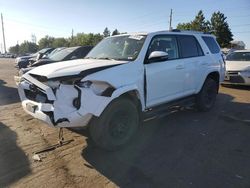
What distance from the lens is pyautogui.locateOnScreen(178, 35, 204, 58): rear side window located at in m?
5.98

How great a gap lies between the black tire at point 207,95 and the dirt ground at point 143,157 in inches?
25.3

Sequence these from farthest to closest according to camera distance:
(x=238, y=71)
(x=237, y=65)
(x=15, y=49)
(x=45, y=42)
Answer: (x=15, y=49) → (x=45, y=42) → (x=237, y=65) → (x=238, y=71)

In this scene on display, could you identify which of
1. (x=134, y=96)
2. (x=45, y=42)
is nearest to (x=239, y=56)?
(x=134, y=96)

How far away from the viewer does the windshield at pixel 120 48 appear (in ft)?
16.2

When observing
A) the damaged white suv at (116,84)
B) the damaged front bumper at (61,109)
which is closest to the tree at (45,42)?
the damaged white suv at (116,84)

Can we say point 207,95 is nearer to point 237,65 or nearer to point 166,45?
point 166,45

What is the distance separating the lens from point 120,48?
5238mm

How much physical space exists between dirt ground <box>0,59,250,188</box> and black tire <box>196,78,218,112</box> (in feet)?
2.11

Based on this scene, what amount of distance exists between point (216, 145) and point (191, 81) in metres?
A: 1.86

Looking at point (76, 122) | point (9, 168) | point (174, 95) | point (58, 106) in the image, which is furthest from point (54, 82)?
point (174, 95)

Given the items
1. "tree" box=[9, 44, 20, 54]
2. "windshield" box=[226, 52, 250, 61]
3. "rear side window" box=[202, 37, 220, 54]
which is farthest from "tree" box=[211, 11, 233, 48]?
"tree" box=[9, 44, 20, 54]

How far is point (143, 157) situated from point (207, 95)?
3.51m

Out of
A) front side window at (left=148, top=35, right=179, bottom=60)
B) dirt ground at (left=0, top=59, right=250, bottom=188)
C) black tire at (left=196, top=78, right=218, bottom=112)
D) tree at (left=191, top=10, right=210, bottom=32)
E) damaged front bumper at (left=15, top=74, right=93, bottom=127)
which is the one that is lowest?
dirt ground at (left=0, top=59, right=250, bottom=188)

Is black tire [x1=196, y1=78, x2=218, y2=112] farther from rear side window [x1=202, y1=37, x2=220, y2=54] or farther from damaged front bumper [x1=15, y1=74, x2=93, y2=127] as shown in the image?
damaged front bumper [x1=15, y1=74, x2=93, y2=127]
